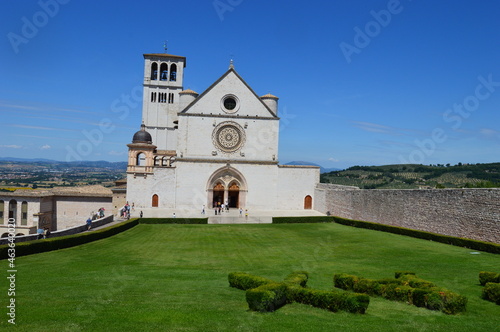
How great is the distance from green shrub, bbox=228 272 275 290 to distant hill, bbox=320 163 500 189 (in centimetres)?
7398

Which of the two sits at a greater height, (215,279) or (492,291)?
(492,291)

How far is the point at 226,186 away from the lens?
43094 mm

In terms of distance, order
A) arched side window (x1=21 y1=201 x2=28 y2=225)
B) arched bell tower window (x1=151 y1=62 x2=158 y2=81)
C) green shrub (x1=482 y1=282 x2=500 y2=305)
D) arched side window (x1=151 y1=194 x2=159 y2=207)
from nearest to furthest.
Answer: green shrub (x1=482 y1=282 x2=500 y2=305)
arched side window (x1=21 y1=201 x2=28 y2=225)
arched side window (x1=151 y1=194 x2=159 y2=207)
arched bell tower window (x1=151 y1=62 x2=158 y2=81)

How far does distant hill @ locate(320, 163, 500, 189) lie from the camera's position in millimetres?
88062

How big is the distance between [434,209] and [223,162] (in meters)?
23.4

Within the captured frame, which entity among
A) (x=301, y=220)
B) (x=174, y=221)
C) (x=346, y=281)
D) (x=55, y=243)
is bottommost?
(x=174, y=221)

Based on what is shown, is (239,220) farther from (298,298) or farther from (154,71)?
(154,71)

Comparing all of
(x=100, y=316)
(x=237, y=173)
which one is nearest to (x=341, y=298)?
(x=100, y=316)

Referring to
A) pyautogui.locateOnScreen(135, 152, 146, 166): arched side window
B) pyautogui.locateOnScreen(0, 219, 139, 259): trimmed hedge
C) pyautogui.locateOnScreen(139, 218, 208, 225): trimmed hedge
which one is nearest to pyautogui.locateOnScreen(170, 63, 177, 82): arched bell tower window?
pyautogui.locateOnScreen(135, 152, 146, 166): arched side window

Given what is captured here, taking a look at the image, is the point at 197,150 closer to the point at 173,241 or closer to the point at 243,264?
the point at 173,241

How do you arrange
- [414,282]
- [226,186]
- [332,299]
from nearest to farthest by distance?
[332,299] < [414,282] < [226,186]

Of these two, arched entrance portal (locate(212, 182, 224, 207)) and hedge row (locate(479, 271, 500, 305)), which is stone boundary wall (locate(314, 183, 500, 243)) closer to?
hedge row (locate(479, 271, 500, 305))

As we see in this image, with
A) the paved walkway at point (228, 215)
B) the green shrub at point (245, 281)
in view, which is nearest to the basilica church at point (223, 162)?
the paved walkway at point (228, 215)

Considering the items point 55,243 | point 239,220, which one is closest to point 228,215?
point 239,220
